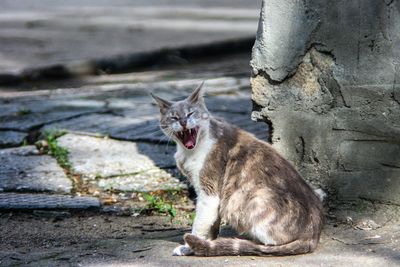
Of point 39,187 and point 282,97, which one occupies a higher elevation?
point 282,97

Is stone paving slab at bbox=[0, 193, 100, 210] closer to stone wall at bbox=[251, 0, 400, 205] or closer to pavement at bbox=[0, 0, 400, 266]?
pavement at bbox=[0, 0, 400, 266]

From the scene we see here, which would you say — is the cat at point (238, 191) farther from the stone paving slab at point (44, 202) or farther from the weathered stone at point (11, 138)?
the weathered stone at point (11, 138)

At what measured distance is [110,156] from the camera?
5230 millimetres

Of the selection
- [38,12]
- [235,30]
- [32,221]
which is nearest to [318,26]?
[32,221]

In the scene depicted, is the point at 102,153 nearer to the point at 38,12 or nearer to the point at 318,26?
the point at 318,26

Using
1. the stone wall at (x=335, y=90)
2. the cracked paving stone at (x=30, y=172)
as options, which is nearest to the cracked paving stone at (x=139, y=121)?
the cracked paving stone at (x=30, y=172)

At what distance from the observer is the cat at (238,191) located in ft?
11.7

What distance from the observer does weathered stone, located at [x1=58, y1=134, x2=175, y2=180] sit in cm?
500

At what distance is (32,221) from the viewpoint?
4.27m

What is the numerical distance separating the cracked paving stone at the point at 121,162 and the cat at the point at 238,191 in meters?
0.78

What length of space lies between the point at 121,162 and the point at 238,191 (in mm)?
1494

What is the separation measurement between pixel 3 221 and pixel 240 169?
4.32 feet

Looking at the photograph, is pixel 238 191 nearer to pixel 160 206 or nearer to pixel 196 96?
pixel 196 96

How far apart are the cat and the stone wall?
0.28 m
